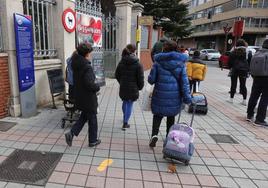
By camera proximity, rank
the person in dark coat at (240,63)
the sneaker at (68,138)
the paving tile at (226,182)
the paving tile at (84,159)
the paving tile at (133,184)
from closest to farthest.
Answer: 1. the paving tile at (133,184)
2. the paving tile at (226,182)
3. the paving tile at (84,159)
4. the sneaker at (68,138)
5. the person in dark coat at (240,63)

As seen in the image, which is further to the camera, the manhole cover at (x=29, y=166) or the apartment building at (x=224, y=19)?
the apartment building at (x=224, y=19)

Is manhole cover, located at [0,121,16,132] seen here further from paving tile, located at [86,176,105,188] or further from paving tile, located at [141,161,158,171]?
paving tile, located at [141,161,158,171]

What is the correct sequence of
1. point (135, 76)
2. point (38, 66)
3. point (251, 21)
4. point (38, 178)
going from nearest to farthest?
1. point (38, 178)
2. point (135, 76)
3. point (38, 66)
4. point (251, 21)

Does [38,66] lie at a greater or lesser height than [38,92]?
greater

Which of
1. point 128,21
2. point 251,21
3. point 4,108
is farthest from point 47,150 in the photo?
point 251,21

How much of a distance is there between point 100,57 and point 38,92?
10.4 feet

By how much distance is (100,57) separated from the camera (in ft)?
28.0

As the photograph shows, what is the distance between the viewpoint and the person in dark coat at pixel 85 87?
3.60 meters

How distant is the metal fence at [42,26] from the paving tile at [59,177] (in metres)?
3.52

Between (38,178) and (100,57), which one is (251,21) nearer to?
(100,57)

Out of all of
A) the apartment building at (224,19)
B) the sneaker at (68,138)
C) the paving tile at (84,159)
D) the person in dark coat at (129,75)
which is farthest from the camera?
the apartment building at (224,19)

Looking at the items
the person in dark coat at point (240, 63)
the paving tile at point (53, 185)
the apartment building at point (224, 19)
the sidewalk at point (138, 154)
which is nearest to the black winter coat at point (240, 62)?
the person in dark coat at point (240, 63)

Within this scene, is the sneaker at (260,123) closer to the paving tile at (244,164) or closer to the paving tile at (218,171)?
the paving tile at (244,164)

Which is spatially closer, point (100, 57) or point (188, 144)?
point (188, 144)
